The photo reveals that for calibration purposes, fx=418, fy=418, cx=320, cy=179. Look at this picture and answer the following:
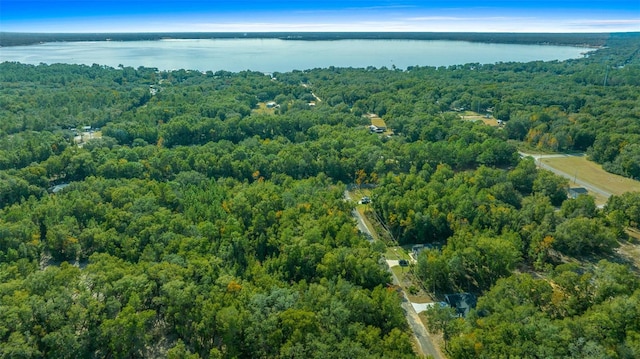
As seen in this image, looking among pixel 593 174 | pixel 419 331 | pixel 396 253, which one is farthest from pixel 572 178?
pixel 419 331

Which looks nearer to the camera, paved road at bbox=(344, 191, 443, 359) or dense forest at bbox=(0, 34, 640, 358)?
dense forest at bbox=(0, 34, 640, 358)

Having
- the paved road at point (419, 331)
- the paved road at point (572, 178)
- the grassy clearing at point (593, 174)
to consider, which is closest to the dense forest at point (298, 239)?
the paved road at point (419, 331)

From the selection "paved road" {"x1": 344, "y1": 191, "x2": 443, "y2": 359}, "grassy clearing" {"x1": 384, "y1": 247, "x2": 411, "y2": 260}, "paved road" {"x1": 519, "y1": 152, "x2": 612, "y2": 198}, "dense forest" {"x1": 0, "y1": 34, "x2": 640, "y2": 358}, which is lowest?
"paved road" {"x1": 344, "y1": 191, "x2": 443, "y2": 359}

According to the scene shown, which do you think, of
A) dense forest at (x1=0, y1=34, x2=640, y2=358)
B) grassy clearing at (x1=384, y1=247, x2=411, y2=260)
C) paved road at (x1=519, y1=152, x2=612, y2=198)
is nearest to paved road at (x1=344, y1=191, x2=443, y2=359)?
dense forest at (x1=0, y1=34, x2=640, y2=358)

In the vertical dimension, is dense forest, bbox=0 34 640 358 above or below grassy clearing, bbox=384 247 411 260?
above

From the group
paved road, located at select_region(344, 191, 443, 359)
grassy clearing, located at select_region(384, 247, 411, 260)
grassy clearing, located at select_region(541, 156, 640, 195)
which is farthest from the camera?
grassy clearing, located at select_region(541, 156, 640, 195)

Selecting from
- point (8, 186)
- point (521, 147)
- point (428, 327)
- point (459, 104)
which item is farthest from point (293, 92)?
point (428, 327)

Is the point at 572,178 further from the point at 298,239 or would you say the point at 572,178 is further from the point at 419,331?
the point at 298,239

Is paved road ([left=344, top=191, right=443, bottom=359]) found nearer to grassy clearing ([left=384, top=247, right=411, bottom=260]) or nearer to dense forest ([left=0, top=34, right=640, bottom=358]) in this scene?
dense forest ([left=0, top=34, right=640, bottom=358])
